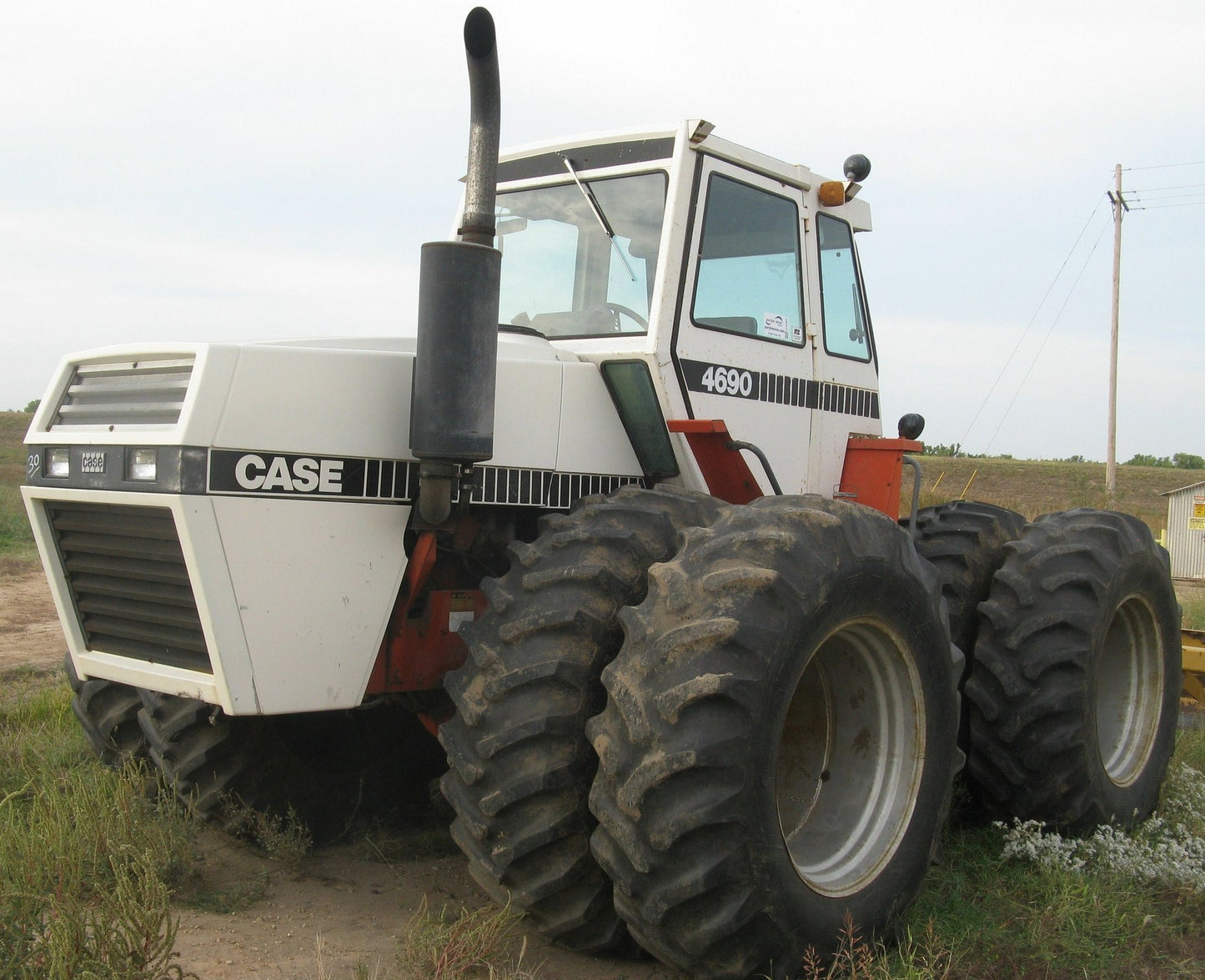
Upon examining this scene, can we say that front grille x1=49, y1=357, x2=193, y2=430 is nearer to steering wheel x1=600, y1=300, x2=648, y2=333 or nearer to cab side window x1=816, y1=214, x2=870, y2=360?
steering wheel x1=600, y1=300, x2=648, y2=333

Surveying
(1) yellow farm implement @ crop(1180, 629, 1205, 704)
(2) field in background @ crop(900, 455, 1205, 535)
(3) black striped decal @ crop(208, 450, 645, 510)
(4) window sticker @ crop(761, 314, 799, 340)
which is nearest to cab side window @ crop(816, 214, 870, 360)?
(4) window sticker @ crop(761, 314, 799, 340)

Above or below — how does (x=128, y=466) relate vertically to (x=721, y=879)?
above

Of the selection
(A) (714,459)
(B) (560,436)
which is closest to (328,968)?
(B) (560,436)

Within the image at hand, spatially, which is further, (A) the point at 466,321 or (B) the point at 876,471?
(B) the point at 876,471

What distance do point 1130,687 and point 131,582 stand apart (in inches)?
181

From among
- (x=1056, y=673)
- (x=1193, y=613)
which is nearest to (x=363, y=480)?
(x=1056, y=673)

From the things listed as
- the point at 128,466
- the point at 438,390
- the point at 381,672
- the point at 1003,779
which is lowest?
the point at 1003,779

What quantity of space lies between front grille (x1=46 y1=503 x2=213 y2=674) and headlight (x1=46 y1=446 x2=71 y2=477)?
113 millimetres

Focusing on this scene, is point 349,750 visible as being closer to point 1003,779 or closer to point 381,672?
point 381,672

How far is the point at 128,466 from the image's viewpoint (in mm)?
3557

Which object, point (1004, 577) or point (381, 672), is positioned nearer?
point (381, 672)

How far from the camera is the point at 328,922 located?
4.02 meters

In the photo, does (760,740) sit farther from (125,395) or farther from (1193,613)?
(1193,613)

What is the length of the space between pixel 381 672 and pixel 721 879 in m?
1.35
